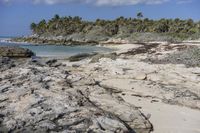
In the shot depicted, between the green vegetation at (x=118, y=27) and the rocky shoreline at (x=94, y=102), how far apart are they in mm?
73077

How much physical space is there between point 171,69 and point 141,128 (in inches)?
380

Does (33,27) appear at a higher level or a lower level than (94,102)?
lower

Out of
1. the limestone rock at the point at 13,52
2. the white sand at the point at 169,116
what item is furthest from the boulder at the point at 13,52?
the white sand at the point at 169,116

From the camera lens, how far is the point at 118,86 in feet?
50.1

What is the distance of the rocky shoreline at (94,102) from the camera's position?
9539mm

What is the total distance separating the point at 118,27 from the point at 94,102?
331ft

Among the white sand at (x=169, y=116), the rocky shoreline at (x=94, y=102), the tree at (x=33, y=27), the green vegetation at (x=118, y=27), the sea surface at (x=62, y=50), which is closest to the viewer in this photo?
the rocky shoreline at (x=94, y=102)

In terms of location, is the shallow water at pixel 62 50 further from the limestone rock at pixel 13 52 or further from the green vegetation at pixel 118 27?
the green vegetation at pixel 118 27

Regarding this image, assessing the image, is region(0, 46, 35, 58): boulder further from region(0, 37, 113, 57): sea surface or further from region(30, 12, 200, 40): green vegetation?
region(30, 12, 200, 40): green vegetation

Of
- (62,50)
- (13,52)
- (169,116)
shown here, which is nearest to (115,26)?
(62,50)

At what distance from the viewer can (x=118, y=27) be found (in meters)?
112

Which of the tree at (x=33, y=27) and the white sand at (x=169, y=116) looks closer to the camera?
the white sand at (x=169, y=116)

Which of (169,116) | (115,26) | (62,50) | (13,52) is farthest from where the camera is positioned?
(115,26)

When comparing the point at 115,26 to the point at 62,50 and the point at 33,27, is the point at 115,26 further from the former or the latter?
the point at 62,50
